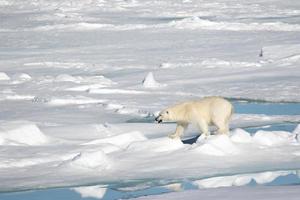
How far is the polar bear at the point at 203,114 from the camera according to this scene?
7.40 m

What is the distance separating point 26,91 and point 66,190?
7.14 meters

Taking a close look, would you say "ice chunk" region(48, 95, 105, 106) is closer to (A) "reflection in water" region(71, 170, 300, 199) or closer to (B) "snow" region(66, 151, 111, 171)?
(B) "snow" region(66, 151, 111, 171)

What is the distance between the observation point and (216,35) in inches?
922

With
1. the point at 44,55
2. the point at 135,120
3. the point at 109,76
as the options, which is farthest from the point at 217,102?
the point at 44,55

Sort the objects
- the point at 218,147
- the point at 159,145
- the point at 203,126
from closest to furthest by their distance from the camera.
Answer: the point at 218,147
the point at 159,145
the point at 203,126

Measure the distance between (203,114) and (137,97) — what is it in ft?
14.3

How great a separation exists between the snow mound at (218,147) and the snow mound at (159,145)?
267 mm

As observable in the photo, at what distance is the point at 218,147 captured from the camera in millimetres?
6973

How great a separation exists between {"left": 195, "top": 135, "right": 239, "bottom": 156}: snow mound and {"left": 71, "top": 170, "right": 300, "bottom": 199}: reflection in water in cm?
71

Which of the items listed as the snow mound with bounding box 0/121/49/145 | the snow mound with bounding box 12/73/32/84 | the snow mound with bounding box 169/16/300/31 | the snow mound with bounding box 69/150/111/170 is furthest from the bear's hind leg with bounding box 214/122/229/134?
the snow mound with bounding box 169/16/300/31

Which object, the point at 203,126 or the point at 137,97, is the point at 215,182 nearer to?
the point at 203,126

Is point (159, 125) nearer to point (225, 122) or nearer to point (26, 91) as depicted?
point (225, 122)

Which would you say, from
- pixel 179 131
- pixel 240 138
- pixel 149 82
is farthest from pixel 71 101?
pixel 240 138

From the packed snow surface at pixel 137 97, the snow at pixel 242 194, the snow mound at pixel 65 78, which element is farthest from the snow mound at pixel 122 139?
the snow mound at pixel 65 78
